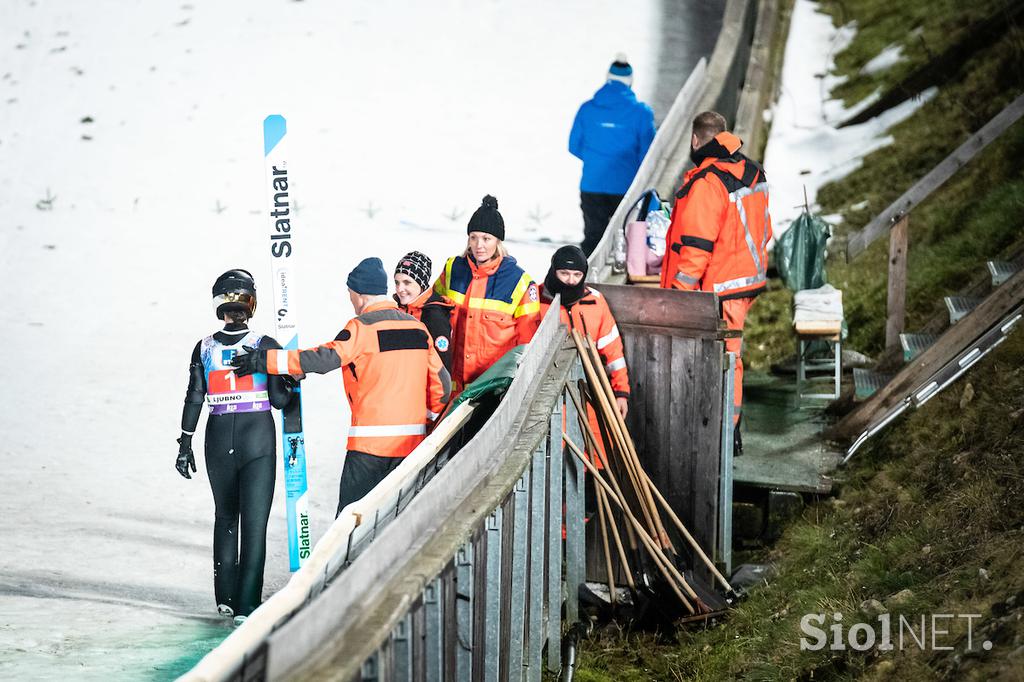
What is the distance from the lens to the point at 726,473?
7.63 meters

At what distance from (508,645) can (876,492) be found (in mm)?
3141

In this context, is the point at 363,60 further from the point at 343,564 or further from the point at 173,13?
the point at 343,564

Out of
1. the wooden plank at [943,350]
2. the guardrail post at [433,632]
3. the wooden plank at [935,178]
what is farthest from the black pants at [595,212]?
the guardrail post at [433,632]

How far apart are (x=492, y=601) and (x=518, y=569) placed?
1.77 ft

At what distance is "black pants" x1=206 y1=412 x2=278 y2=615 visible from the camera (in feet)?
23.5

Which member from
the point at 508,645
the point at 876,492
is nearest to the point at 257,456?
the point at 508,645

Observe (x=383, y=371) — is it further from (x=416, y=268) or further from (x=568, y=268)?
(x=568, y=268)

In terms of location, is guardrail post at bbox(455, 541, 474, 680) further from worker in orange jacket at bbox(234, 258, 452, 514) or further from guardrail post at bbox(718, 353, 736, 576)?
guardrail post at bbox(718, 353, 736, 576)

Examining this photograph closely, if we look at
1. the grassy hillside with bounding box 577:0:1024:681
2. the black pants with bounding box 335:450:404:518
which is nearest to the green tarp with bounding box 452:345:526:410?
the black pants with bounding box 335:450:404:518

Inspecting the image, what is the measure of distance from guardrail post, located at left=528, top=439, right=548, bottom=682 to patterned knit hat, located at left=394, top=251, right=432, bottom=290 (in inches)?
52.4

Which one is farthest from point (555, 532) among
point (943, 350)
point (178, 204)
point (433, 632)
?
point (178, 204)

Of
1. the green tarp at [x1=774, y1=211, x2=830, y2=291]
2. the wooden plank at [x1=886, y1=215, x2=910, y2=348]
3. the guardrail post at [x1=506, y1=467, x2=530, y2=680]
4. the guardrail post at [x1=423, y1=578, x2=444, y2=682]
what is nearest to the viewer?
the guardrail post at [x1=423, y1=578, x2=444, y2=682]

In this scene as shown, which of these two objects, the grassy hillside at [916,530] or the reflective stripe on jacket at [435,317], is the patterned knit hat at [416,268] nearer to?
the reflective stripe on jacket at [435,317]

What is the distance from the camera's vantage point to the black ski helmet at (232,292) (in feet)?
22.8
